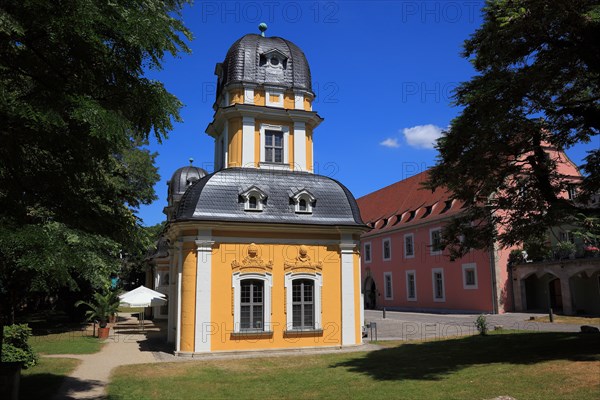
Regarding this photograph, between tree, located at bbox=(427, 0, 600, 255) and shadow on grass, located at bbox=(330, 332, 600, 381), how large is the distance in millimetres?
3107

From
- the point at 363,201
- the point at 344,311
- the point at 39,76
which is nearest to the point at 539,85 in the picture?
the point at 344,311

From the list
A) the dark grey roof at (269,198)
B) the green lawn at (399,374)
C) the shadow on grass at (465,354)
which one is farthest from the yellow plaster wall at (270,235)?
the shadow on grass at (465,354)

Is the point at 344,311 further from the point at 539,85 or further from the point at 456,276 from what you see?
the point at 456,276

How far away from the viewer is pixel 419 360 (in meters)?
14.1

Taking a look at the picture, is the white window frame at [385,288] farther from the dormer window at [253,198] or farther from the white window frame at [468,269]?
the dormer window at [253,198]

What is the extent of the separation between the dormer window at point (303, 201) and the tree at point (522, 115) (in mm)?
5075

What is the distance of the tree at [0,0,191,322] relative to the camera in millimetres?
6012

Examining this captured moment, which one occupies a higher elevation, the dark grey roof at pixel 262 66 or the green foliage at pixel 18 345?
the dark grey roof at pixel 262 66

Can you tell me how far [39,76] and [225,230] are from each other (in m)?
10.9

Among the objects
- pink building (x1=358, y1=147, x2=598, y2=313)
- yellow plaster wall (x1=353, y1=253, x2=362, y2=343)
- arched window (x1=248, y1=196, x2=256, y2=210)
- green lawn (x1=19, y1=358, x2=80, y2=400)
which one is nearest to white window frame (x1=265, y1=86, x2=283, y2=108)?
arched window (x1=248, y1=196, x2=256, y2=210)

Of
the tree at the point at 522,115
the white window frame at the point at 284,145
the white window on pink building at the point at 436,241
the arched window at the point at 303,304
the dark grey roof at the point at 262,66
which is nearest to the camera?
the tree at the point at 522,115

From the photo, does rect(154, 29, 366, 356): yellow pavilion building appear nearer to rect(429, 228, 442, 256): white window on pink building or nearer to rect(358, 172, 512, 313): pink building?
rect(429, 228, 442, 256): white window on pink building

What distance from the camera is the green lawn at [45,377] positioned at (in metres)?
10.7

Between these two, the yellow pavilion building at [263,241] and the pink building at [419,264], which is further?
the pink building at [419,264]
